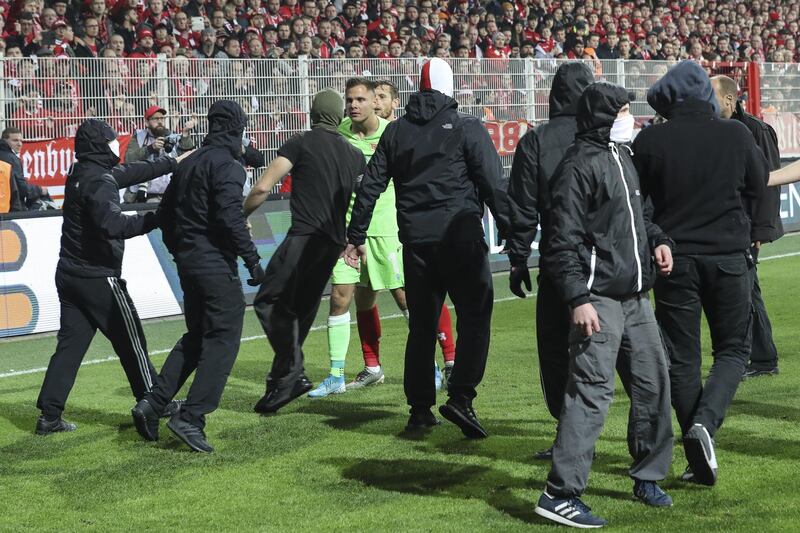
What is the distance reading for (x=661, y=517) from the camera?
17.6 ft

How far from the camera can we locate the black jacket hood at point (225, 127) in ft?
23.1

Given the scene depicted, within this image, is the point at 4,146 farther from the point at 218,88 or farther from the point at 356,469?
the point at 356,469

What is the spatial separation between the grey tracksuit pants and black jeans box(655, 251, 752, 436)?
51cm

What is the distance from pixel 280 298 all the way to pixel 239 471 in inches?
66.6

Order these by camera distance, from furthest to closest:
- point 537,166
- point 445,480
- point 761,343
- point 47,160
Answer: point 47,160 → point 761,343 → point 537,166 → point 445,480

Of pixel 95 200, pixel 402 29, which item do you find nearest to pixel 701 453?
pixel 95 200

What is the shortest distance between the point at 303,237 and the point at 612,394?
10.4ft

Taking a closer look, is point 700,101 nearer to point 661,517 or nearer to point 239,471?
point 661,517

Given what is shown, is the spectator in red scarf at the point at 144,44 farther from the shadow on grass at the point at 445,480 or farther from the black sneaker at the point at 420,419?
the shadow on grass at the point at 445,480

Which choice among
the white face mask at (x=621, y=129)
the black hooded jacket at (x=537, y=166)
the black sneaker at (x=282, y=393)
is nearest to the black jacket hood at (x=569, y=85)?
the black hooded jacket at (x=537, y=166)

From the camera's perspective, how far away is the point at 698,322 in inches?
235

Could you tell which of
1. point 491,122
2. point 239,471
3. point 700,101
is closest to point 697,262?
point 700,101

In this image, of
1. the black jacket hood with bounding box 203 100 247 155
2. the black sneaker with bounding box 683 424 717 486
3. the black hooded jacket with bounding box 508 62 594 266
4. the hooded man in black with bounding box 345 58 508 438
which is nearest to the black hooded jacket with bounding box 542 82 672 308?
the black sneaker with bounding box 683 424 717 486

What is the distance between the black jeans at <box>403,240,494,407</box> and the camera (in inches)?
277
